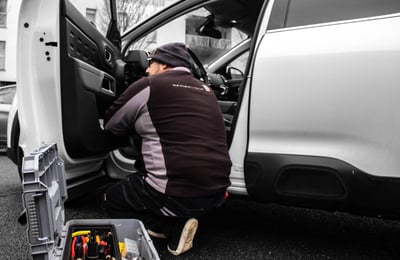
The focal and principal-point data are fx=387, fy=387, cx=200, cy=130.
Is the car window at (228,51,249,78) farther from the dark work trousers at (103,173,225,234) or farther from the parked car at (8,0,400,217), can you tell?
the dark work trousers at (103,173,225,234)

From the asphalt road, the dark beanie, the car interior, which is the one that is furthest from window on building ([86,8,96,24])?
the asphalt road

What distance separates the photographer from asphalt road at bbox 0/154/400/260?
215 centimetres

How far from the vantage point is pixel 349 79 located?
1889 mm

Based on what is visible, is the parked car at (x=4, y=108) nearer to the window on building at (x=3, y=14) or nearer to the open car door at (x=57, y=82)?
the open car door at (x=57, y=82)

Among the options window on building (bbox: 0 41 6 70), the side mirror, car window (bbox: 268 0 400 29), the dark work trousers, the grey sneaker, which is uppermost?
car window (bbox: 268 0 400 29)

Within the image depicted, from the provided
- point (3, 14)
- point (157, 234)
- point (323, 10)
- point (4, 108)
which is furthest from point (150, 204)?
point (3, 14)

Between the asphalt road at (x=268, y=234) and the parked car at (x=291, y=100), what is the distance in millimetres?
330

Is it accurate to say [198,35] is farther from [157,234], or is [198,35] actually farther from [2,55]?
[2,55]

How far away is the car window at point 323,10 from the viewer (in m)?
1.92

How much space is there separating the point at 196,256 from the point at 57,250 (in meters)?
0.77

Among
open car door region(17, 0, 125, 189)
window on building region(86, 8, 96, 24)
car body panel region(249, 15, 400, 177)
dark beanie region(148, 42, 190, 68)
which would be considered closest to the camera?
car body panel region(249, 15, 400, 177)

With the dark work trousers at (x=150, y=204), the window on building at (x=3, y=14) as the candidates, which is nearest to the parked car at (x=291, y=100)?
the dark work trousers at (x=150, y=204)

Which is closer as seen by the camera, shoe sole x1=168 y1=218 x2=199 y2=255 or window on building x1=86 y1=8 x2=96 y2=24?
shoe sole x1=168 y1=218 x2=199 y2=255

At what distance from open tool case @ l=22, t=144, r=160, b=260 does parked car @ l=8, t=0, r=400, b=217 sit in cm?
46
